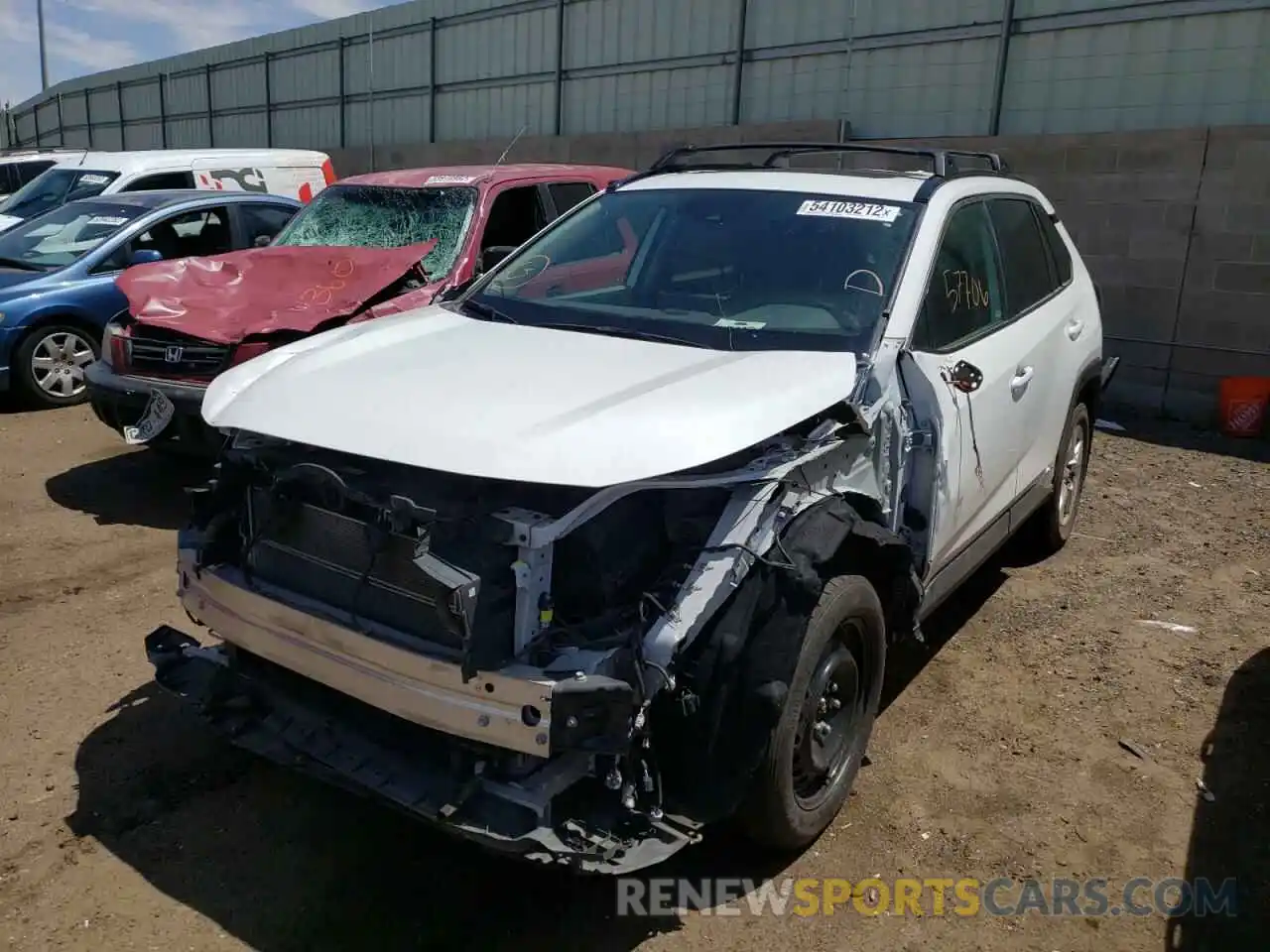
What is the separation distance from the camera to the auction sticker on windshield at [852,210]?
12.6 feet

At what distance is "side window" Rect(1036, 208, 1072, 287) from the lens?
17.1 feet

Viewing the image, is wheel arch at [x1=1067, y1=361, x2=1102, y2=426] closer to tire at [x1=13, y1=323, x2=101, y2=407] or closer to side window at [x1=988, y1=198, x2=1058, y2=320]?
side window at [x1=988, y1=198, x2=1058, y2=320]

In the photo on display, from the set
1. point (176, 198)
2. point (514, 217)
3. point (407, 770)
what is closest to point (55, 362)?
point (176, 198)

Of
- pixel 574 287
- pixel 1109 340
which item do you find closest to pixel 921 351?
pixel 574 287

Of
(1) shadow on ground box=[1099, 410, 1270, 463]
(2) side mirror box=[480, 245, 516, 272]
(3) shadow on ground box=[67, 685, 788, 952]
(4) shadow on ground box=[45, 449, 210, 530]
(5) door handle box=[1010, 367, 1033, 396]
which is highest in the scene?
(2) side mirror box=[480, 245, 516, 272]

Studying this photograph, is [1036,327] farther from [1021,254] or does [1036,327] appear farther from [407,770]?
[407,770]

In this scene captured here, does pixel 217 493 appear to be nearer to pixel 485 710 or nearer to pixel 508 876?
pixel 485 710

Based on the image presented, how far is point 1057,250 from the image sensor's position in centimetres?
532

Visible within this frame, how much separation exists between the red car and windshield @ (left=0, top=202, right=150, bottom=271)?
226cm

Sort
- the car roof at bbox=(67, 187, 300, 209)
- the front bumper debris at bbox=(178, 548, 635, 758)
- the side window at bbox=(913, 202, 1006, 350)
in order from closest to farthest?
the front bumper debris at bbox=(178, 548, 635, 758), the side window at bbox=(913, 202, 1006, 350), the car roof at bbox=(67, 187, 300, 209)

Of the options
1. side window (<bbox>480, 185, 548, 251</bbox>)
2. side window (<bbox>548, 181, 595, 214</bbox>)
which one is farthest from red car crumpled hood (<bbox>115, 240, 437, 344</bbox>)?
side window (<bbox>548, 181, 595, 214</bbox>)

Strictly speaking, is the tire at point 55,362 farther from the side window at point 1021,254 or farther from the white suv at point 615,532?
the side window at point 1021,254

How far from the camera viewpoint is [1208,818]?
346cm

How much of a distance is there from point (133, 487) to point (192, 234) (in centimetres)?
328
